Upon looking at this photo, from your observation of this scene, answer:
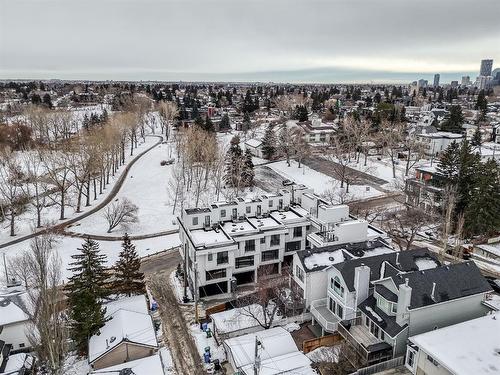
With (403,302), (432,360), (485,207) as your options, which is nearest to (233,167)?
(485,207)

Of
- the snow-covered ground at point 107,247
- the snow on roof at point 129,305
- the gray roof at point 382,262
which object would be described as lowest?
the snow-covered ground at point 107,247

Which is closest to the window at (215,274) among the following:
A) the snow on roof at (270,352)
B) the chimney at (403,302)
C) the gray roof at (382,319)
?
the snow on roof at (270,352)

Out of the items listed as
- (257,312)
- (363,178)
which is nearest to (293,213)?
(257,312)

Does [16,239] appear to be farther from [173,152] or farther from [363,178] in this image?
[363,178]

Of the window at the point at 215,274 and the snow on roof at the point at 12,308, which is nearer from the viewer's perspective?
the snow on roof at the point at 12,308

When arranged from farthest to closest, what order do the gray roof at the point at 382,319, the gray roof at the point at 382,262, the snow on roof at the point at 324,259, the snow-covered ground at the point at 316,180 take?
the snow-covered ground at the point at 316,180 < the snow on roof at the point at 324,259 < the gray roof at the point at 382,262 < the gray roof at the point at 382,319

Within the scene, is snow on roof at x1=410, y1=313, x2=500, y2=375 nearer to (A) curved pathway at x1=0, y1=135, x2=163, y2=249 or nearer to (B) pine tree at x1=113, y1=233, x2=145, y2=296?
(B) pine tree at x1=113, y1=233, x2=145, y2=296

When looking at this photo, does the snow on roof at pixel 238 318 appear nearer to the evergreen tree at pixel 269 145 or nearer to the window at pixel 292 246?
the window at pixel 292 246
